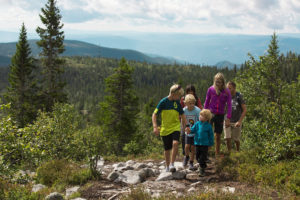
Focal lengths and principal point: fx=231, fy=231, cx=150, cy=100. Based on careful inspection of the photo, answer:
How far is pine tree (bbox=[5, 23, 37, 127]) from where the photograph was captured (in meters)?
24.6

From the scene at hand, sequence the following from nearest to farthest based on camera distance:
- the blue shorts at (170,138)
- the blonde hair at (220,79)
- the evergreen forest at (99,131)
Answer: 1. the evergreen forest at (99,131)
2. the blue shorts at (170,138)
3. the blonde hair at (220,79)

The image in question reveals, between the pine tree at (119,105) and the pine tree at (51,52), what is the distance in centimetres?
512

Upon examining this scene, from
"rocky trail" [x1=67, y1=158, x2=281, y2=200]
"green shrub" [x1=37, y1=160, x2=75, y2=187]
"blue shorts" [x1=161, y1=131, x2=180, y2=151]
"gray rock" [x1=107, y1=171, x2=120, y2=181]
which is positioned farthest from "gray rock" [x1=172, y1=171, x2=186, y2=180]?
"green shrub" [x1=37, y1=160, x2=75, y2=187]

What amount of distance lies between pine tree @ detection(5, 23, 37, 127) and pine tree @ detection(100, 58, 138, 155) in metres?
7.77

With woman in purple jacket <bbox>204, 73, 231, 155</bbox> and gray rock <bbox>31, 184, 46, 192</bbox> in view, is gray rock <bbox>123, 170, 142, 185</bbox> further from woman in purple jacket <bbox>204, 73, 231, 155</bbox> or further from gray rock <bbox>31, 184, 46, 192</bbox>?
woman in purple jacket <bbox>204, 73, 231, 155</bbox>

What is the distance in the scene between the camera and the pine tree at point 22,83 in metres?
24.6

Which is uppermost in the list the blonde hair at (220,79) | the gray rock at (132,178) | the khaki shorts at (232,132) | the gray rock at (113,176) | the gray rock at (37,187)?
the blonde hair at (220,79)

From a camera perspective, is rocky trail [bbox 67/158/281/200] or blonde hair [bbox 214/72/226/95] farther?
blonde hair [bbox 214/72/226/95]

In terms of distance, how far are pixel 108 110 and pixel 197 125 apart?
19.1 m

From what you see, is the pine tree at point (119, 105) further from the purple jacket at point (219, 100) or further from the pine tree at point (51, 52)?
the purple jacket at point (219, 100)

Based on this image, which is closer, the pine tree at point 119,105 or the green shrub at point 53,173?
the green shrub at point 53,173

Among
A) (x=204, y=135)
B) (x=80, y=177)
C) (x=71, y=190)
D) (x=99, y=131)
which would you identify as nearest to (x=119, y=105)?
(x=99, y=131)

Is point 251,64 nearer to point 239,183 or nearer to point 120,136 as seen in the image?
point 239,183

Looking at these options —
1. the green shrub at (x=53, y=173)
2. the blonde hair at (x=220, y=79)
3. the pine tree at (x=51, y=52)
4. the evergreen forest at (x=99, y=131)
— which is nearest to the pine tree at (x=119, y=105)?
the evergreen forest at (x=99, y=131)
